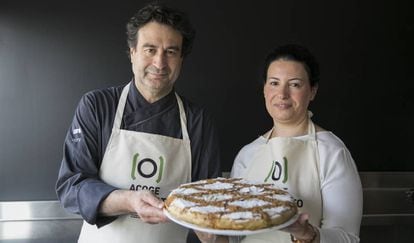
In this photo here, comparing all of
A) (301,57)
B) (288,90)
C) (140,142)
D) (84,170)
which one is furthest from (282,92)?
(84,170)

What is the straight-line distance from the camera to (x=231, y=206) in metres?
0.91

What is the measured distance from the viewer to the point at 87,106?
3.88 ft

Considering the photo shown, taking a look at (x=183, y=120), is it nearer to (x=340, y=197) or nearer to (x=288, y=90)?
(x=288, y=90)

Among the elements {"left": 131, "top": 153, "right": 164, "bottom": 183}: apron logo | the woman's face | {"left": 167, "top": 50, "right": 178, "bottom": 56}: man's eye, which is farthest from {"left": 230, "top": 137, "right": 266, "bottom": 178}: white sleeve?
{"left": 167, "top": 50, "right": 178, "bottom": 56}: man's eye

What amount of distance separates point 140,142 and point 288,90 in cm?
48

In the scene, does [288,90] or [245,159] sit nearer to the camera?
[288,90]

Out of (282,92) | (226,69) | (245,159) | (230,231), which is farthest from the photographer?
(226,69)

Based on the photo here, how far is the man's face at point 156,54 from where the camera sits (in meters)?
1.14

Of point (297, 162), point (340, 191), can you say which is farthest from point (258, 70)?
point (340, 191)

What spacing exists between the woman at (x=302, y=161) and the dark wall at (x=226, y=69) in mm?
542

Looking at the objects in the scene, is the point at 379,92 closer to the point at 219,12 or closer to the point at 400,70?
the point at 400,70

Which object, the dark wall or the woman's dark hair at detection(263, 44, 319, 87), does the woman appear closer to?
the woman's dark hair at detection(263, 44, 319, 87)

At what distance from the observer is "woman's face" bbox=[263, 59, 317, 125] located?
1168 millimetres

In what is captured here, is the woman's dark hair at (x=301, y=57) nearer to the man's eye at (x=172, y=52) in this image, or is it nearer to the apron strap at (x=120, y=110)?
the man's eye at (x=172, y=52)
